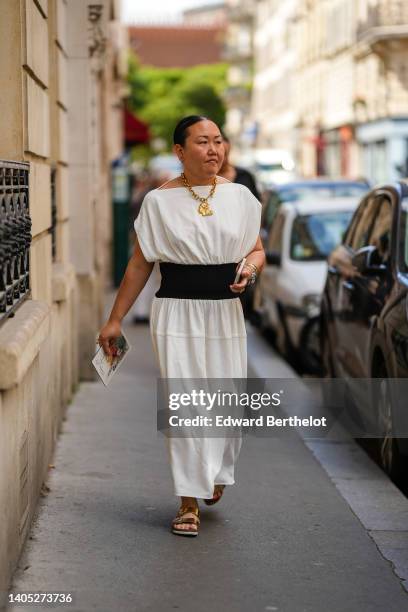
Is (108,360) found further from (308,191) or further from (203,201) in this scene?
(308,191)

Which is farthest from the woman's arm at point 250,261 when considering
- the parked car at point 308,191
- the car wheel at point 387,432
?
the parked car at point 308,191

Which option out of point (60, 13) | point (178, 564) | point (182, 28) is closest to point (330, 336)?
point (60, 13)

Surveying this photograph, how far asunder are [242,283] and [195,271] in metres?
0.23

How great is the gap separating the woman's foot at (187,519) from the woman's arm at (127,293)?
76 centimetres

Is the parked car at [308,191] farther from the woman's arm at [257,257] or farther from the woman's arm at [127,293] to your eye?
the woman's arm at [127,293]

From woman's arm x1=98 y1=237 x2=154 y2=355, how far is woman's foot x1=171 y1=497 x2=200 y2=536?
0.76m

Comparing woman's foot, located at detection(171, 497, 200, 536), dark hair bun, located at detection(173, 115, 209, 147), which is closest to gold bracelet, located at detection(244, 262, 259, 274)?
dark hair bun, located at detection(173, 115, 209, 147)

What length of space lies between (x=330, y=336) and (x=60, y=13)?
9.91 ft

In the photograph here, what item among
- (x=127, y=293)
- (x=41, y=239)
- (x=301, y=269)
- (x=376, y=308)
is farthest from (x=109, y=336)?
(x=301, y=269)

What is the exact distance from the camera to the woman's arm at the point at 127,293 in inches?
249

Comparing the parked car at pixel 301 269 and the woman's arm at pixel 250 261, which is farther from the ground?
the woman's arm at pixel 250 261

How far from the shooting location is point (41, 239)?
772 centimetres

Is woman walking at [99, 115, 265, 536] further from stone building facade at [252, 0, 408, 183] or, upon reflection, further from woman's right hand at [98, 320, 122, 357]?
stone building facade at [252, 0, 408, 183]

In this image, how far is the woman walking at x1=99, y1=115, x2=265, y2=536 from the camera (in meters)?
6.20
